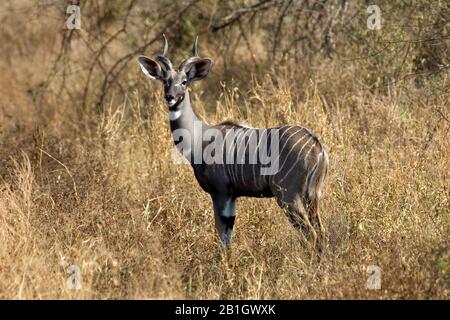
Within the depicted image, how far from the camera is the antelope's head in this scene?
654 centimetres

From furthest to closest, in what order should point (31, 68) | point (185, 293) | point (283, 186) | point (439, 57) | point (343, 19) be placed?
point (31, 68), point (343, 19), point (439, 57), point (283, 186), point (185, 293)

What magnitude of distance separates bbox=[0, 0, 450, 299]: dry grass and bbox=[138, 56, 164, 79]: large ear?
0.97 meters

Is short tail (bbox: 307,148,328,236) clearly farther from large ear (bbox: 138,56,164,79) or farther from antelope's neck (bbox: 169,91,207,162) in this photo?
large ear (bbox: 138,56,164,79)

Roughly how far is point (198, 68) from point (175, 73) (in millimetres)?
296

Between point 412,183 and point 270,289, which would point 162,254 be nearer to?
point 270,289

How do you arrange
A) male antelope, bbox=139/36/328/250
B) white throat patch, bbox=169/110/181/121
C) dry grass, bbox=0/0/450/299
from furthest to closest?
white throat patch, bbox=169/110/181/121 → male antelope, bbox=139/36/328/250 → dry grass, bbox=0/0/450/299

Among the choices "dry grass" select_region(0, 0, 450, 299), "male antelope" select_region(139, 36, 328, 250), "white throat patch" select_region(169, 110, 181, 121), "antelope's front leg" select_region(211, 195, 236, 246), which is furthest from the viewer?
"white throat patch" select_region(169, 110, 181, 121)

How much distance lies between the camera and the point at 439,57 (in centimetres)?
866

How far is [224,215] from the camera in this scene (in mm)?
6484

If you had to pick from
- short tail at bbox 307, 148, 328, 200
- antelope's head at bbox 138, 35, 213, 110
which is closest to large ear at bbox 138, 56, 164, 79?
antelope's head at bbox 138, 35, 213, 110

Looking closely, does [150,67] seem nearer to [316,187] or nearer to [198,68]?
[198,68]

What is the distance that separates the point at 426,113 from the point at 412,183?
1.47 m

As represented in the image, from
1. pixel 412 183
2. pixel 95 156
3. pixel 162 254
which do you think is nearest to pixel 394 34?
pixel 412 183
